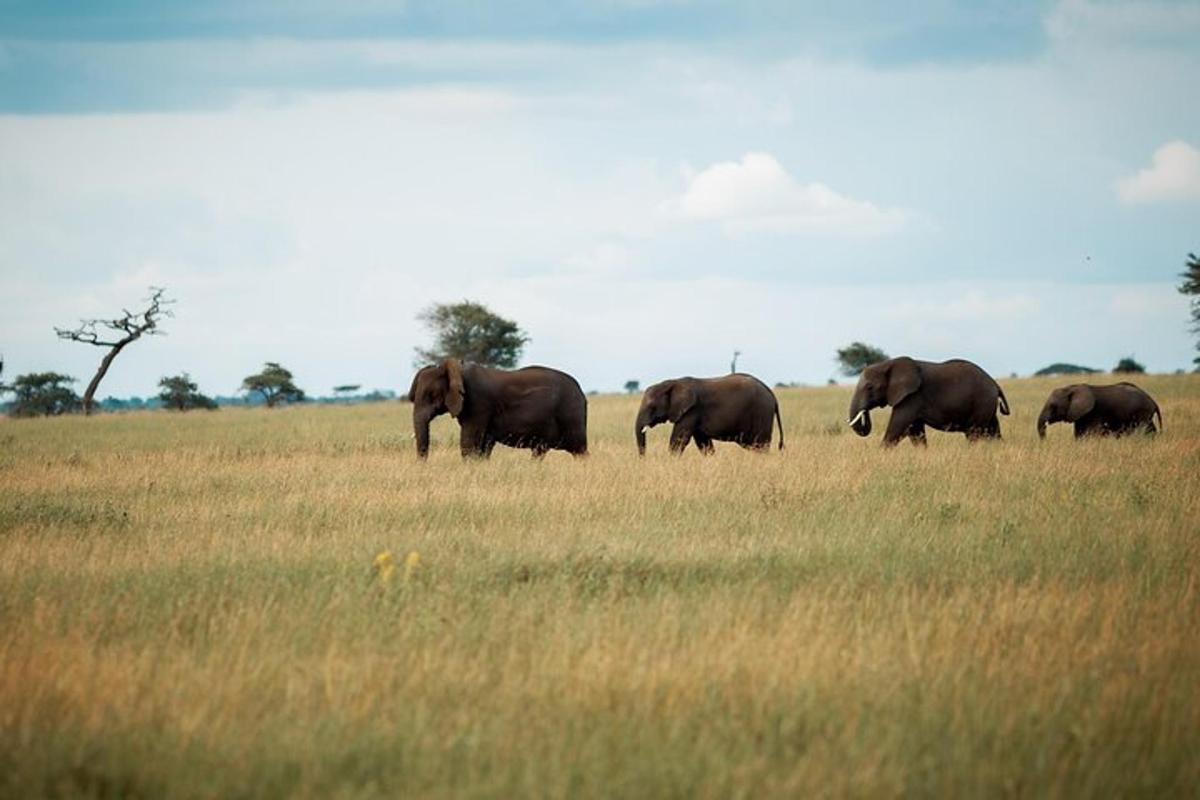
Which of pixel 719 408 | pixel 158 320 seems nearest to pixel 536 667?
pixel 719 408

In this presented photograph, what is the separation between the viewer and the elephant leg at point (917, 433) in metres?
25.0

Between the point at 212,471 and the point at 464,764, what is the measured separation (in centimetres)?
1577

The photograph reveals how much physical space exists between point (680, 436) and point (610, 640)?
1559cm

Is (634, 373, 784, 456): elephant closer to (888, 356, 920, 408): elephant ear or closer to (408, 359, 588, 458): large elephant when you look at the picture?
(408, 359, 588, 458): large elephant

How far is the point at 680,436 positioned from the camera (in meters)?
24.0

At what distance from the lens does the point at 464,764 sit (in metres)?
6.35

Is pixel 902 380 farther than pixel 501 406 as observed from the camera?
Yes

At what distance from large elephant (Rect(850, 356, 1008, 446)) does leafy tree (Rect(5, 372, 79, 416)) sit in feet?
172

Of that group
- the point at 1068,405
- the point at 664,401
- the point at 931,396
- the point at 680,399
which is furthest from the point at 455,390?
the point at 1068,405

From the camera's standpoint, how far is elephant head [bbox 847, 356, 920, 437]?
24.7m

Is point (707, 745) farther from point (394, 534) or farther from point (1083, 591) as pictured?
point (394, 534)

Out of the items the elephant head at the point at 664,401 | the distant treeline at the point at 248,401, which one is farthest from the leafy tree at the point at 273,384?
the elephant head at the point at 664,401

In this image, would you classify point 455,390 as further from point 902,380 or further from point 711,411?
point 902,380

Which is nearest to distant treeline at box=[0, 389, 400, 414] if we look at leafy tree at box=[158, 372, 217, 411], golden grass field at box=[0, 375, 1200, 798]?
leafy tree at box=[158, 372, 217, 411]
